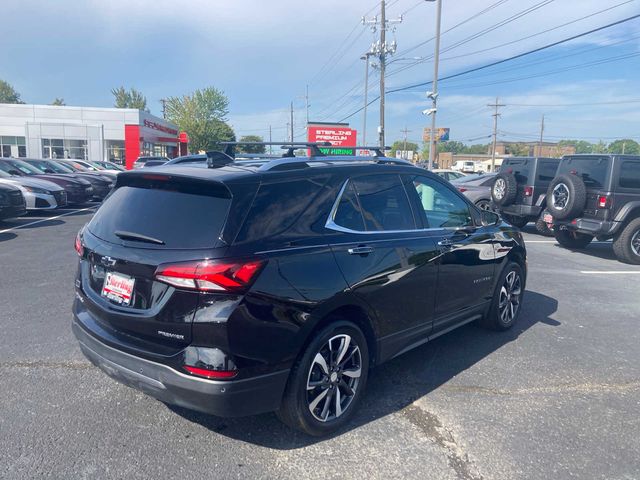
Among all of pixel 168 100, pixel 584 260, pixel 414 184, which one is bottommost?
pixel 584 260

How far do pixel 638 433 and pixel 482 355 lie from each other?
4.75 feet

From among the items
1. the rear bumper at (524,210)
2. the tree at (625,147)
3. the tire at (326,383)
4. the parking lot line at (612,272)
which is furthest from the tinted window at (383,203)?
the tree at (625,147)

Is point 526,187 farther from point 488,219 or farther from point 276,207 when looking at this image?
point 276,207

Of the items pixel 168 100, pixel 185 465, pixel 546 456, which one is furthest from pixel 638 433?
pixel 168 100

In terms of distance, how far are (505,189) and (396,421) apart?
1024 cm

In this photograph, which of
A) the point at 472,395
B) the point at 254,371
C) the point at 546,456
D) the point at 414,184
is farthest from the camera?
the point at 414,184

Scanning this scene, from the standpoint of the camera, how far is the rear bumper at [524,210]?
39.4 ft

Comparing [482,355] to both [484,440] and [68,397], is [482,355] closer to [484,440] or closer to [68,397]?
[484,440]

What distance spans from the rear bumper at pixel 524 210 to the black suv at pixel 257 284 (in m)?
9.17

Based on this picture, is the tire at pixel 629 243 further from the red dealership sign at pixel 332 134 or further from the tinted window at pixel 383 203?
the red dealership sign at pixel 332 134

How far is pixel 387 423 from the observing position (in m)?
3.38

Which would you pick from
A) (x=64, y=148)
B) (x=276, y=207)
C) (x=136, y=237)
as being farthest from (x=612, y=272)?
(x=64, y=148)

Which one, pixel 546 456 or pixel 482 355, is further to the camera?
pixel 482 355

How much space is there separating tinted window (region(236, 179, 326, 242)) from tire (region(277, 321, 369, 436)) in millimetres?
739
